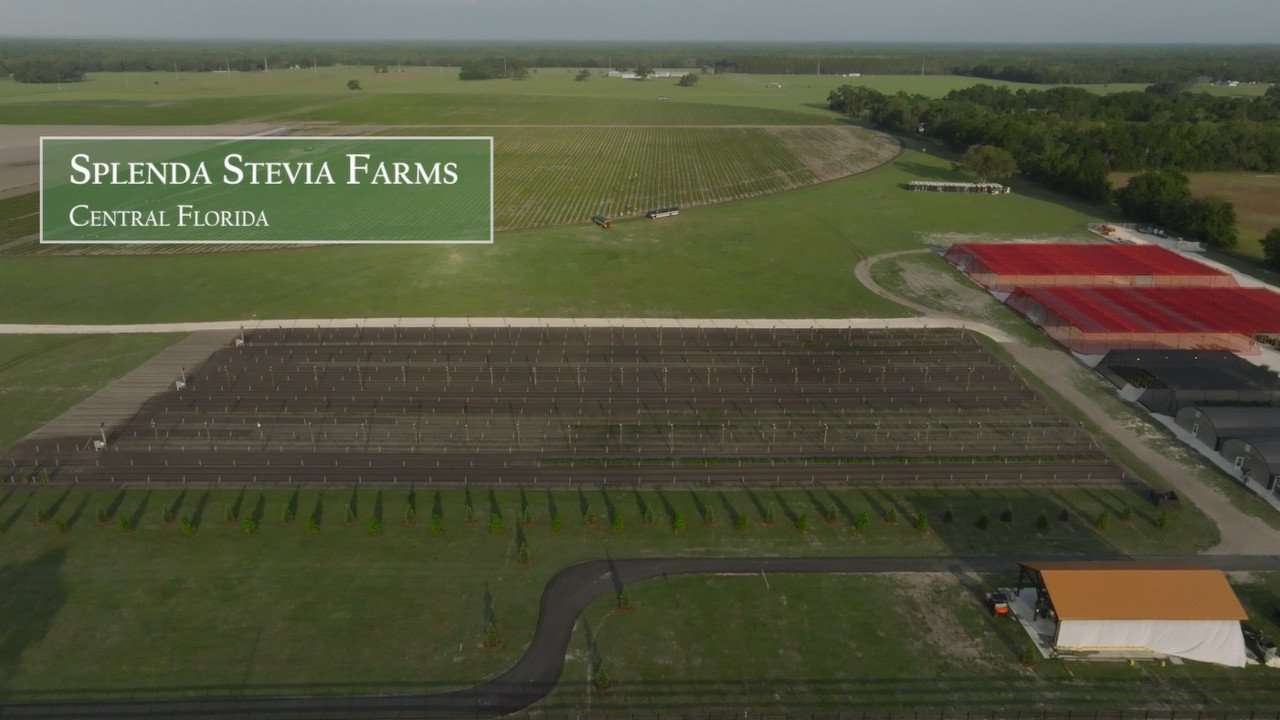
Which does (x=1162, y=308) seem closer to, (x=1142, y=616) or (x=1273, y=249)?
A: (x=1273, y=249)

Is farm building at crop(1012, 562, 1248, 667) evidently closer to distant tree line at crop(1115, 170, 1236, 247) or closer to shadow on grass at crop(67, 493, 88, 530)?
shadow on grass at crop(67, 493, 88, 530)

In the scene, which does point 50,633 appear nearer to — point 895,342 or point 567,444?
point 567,444

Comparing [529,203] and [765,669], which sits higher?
[529,203]

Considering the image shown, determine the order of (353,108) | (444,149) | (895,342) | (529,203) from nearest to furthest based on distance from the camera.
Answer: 1. (895,342)
2. (529,203)
3. (444,149)
4. (353,108)

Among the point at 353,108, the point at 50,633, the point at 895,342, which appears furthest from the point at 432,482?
the point at 353,108

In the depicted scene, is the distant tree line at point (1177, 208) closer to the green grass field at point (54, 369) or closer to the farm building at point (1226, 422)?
the farm building at point (1226, 422)

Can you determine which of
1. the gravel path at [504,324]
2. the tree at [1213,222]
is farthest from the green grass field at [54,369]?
the tree at [1213,222]

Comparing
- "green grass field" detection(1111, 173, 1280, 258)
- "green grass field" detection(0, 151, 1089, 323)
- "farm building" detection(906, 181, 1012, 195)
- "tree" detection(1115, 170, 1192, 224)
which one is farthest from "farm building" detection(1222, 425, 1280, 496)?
"farm building" detection(906, 181, 1012, 195)
